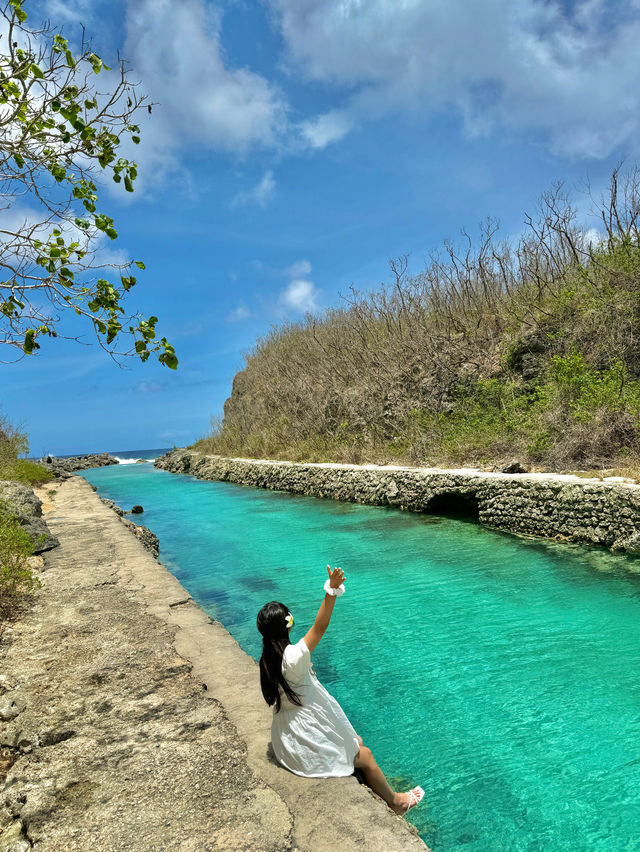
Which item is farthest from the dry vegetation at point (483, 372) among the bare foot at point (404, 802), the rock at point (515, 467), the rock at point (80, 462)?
the rock at point (80, 462)

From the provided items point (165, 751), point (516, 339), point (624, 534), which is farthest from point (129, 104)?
point (516, 339)

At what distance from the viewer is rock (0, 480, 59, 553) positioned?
7758 mm

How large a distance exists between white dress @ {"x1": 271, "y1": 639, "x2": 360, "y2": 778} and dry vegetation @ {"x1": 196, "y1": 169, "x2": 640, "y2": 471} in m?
9.36

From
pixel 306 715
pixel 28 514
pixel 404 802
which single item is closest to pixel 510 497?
pixel 404 802

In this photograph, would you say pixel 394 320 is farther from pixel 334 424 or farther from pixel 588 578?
pixel 588 578

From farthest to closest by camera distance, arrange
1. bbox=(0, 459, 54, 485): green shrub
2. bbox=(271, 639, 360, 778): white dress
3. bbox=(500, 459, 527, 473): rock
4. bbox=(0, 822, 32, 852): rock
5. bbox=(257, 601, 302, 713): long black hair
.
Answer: bbox=(0, 459, 54, 485): green shrub
bbox=(500, 459, 527, 473): rock
bbox=(257, 601, 302, 713): long black hair
bbox=(271, 639, 360, 778): white dress
bbox=(0, 822, 32, 852): rock

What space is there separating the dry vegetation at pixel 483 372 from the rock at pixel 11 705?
34.2 feet

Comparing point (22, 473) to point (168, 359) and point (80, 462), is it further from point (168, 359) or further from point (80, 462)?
point (80, 462)

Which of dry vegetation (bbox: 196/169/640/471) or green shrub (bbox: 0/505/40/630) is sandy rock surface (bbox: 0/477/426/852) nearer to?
green shrub (bbox: 0/505/40/630)

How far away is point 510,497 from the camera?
10.9 m

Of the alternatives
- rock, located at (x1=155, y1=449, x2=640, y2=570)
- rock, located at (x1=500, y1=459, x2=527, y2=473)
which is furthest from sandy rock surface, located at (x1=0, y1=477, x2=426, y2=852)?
rock, located at (x1=500, y1=459, x2=527, y2=473)

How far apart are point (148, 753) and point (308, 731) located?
0.95 meters

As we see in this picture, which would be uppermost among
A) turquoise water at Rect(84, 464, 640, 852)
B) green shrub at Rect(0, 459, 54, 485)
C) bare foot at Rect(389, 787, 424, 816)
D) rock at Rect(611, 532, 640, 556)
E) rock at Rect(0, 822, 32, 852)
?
green shrub at Rect(0, 459, 54, 485)

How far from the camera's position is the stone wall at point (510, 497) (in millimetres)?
8586
